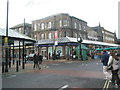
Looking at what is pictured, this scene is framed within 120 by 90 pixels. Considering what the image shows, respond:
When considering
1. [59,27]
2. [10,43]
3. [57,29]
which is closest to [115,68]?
[10,43]

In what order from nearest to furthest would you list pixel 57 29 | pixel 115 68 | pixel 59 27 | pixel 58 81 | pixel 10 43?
pixel 115 68, pixel 58 81, pixel 10 43, pixel 59 27, pixel 57 29

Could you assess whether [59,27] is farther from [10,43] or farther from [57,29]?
[10,43]

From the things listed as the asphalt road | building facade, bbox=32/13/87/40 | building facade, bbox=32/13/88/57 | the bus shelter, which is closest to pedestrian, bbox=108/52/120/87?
the asphalt road

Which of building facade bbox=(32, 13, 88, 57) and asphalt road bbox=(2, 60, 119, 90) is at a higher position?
building facade bbox=(32, 13, 88, 57)

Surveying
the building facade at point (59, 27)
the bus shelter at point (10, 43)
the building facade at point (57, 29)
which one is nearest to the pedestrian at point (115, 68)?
the bus shelter at point (10, 43)

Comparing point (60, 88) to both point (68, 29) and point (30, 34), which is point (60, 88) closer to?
point (68, 29)

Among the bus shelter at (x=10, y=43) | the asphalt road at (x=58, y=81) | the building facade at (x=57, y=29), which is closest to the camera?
the asphalt road at (x=58, y=81)

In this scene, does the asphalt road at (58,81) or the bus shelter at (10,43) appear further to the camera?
the bus shelter at (10,43)

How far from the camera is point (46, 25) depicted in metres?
44.6

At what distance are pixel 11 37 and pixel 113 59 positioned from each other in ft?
32.7

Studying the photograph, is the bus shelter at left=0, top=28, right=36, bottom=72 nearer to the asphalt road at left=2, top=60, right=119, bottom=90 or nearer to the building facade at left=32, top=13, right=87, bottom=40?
the asphalt road at left=2, top=60, right=119, bottom=90

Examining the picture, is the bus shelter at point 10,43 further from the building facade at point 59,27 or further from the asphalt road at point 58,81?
the building facade at point 59,27

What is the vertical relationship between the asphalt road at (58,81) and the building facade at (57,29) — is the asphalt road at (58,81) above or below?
below

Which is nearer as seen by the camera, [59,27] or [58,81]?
[58,81]
